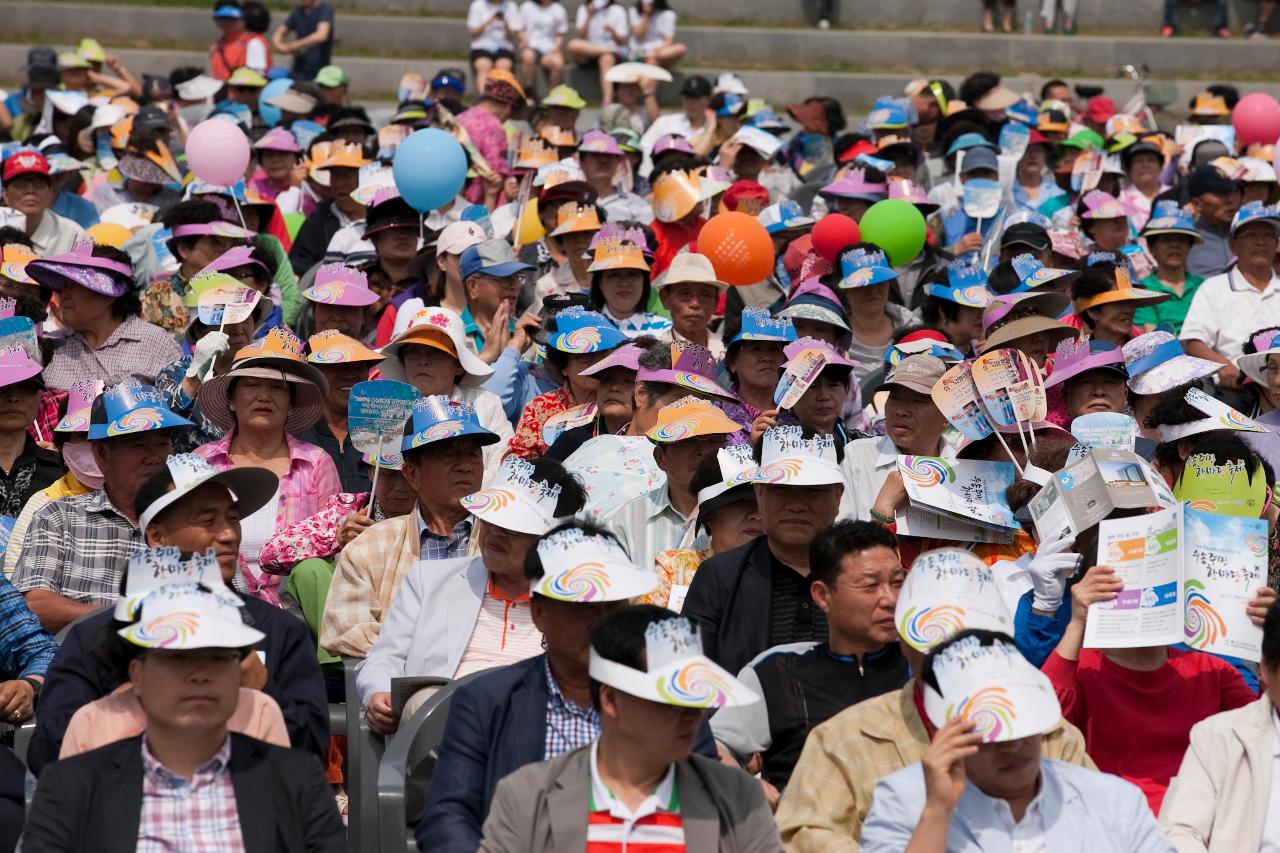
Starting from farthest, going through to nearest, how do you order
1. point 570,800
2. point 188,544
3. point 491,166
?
1. point 491,166
2. point 188,544
3. point 570,800

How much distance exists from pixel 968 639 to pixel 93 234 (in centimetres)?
896

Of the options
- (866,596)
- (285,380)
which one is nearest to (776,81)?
(285,380)

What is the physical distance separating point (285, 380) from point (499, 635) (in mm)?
2137

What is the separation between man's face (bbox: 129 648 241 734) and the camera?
4586 millimetres

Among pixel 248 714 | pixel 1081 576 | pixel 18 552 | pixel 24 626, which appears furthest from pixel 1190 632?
pixel 18 552

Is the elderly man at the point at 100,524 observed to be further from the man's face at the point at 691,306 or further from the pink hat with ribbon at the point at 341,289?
the man's face at the point at 691,306

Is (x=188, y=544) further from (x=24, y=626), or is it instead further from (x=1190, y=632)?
(x=1190, y=632)

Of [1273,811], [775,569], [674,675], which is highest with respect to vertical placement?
[674,675]

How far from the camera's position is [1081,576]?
5816mm

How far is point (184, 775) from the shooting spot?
4.66m

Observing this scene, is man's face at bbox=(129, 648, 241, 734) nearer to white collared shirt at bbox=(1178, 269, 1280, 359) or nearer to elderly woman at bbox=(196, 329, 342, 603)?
elderly woman at bbox=(196, 329, 342, 603)

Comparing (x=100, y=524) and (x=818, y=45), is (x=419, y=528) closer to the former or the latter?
(x=100, y=524)

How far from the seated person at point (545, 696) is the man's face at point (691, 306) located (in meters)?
4.64

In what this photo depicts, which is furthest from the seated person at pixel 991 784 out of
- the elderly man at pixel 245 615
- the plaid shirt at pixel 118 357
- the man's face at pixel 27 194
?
the man's face at pixel 27 194
